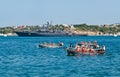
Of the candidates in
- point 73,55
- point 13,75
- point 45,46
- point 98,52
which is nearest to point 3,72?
point 13,75

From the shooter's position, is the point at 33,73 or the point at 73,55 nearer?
the point at 33,73

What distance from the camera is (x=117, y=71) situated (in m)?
58.8

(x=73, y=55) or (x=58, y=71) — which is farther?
(x=73, y=55)

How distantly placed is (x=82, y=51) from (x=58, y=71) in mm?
28481

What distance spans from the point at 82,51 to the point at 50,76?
33889 millimetres

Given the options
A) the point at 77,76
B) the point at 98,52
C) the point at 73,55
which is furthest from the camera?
the point at 98,52

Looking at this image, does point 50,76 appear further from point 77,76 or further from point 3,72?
point 3,72

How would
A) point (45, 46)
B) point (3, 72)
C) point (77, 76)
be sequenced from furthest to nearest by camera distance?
point (45, 46)
point (3, 72)
point (77, 76)

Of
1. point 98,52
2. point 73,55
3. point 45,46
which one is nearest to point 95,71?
point 73,55

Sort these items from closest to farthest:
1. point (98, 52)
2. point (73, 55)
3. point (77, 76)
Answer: point (77, 76) < point (73, 55) < point (98, 52)

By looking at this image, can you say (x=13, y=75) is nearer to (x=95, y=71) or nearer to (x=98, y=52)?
(x=95, y=71)

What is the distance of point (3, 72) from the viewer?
5769cm

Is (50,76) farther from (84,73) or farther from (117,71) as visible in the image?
(117,71)

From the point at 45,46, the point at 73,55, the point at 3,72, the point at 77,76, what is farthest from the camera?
the point at 45,46
